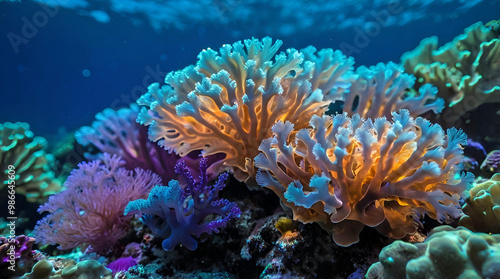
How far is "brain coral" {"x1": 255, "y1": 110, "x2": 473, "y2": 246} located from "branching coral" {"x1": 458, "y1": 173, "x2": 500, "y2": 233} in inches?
9.5

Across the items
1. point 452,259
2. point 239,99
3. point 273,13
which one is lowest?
point 452,259

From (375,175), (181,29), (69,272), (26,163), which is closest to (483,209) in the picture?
(375,175)

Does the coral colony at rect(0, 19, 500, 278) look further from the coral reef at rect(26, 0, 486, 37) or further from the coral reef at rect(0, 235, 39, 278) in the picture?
the coral reef at rect(26, 0, 486, 37)

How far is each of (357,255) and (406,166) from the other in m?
0.82

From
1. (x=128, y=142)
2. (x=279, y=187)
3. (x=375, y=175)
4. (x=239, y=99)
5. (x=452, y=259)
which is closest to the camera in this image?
Result: (x=452, y=259)

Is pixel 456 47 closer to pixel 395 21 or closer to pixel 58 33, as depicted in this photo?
pixel 395 21

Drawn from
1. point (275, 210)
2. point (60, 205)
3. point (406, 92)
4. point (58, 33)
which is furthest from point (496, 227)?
point (58, 33)

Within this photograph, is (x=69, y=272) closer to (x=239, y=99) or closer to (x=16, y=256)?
(x=16, y=256)

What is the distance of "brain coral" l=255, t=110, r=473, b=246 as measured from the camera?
195 cm

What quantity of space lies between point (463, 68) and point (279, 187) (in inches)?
153

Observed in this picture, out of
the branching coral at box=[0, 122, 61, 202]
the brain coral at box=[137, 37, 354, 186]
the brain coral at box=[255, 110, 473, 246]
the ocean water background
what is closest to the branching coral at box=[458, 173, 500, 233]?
the brain coral at box=[255, 110, 473, 246]

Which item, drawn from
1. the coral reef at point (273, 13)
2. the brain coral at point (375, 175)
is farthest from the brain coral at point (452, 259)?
the coral reef at point (273, 13)

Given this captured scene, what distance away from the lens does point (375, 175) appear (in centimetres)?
206

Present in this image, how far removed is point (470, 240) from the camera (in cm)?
147
